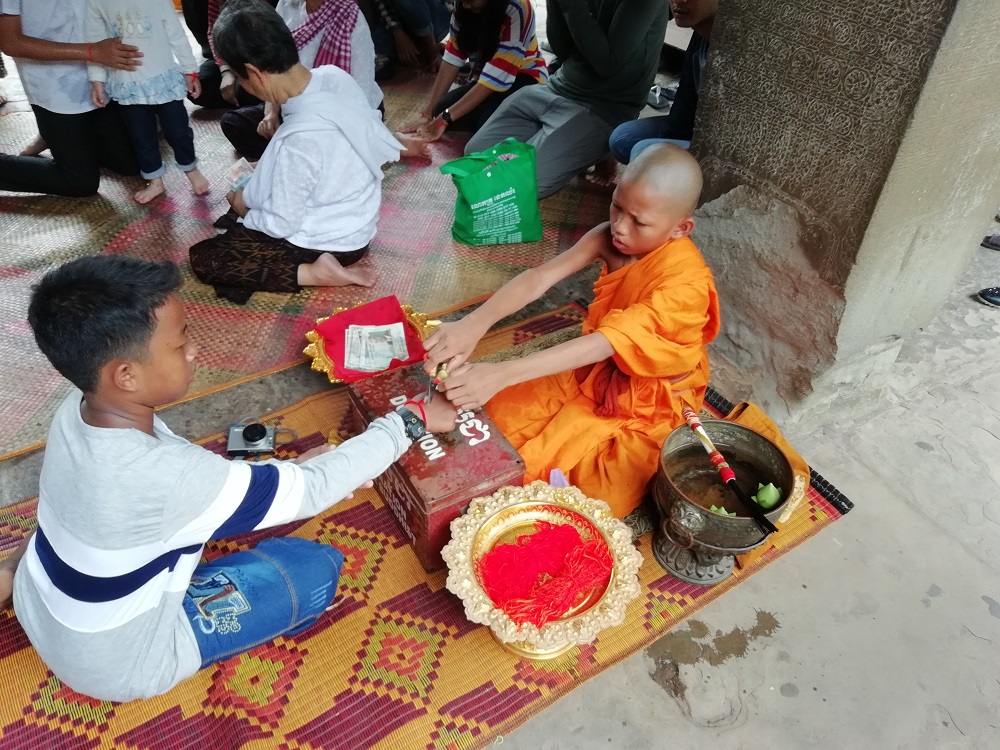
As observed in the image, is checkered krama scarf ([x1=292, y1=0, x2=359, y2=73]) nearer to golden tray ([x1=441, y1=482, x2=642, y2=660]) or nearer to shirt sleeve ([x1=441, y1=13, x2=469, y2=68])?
shirt sleeve ([x1=441, y1=13, x2=469, y2=68])

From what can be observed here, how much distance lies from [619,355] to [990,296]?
8.15 ft

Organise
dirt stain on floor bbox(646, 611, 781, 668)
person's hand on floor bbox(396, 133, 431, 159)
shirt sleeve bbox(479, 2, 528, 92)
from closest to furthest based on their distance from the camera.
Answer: dirt stain on floor bbox(646, 611, 781, 668) < shirt sleeve bbox(479, 2, 528, 92) < person's hand on floor bbox(396, 133, 431, 159)

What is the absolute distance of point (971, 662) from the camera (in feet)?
6.50

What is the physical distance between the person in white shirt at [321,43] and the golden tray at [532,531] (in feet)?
9.30

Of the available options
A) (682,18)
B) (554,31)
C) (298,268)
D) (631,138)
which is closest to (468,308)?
(298,268)

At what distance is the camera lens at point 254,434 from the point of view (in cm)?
235

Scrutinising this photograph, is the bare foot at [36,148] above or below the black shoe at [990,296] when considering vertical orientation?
above

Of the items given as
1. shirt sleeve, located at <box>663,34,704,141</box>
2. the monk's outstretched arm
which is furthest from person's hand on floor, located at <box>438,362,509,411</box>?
shirt sleeve, located at <box>663,34,704,141</box>

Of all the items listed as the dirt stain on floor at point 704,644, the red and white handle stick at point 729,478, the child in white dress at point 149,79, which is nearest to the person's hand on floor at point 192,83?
the child in white dress at point 149,79

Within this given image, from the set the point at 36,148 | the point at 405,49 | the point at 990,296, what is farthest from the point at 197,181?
the point at 990,296

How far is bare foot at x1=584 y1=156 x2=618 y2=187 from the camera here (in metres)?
4.21

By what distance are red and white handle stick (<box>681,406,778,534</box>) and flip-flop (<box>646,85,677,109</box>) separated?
12.2 feet

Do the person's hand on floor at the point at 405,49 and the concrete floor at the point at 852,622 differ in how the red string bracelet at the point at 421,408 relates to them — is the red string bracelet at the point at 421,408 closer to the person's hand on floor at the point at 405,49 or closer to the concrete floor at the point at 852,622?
the concrete floor at the point at 852,622

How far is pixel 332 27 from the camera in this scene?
151 inches
